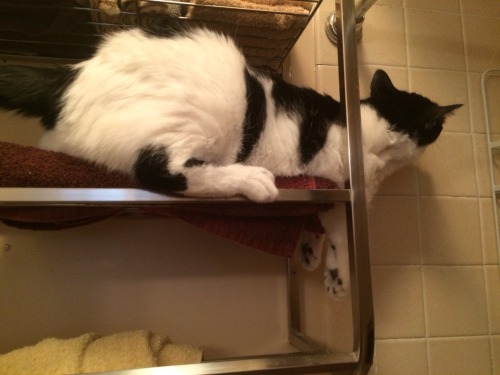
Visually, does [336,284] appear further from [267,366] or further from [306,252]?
[267,366]

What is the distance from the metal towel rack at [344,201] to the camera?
1.59 ft

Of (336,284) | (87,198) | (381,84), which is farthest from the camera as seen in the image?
(381,84)

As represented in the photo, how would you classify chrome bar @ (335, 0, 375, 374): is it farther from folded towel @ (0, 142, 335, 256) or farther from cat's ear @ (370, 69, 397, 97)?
cat's ear @ (370, 69, 397, 97)

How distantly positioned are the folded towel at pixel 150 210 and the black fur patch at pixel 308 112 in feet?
0.23

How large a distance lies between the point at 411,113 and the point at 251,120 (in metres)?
0.41

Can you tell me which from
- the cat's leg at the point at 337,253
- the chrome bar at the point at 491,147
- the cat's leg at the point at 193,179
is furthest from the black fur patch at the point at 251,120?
the chrome bar at the point at 491,147

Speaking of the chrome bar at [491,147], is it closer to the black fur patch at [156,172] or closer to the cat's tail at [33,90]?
the black fur patch at [156,172]

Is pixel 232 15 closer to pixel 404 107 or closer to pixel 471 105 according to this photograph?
pixel 404 107

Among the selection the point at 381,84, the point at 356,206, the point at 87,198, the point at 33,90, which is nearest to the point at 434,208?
the point at 381,84

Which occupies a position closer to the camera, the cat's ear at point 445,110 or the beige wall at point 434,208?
the cat's ear at point 445,110

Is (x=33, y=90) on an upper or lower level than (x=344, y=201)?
upper

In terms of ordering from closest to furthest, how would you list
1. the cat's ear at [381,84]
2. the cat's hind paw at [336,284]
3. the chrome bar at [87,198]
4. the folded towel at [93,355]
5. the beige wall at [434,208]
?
the chrome bar at [87,198] → the folded towel at [93,355] → the cat's hind paw at [336,284] → the cat's ear at [381,84] → the beige wall at [434,208]

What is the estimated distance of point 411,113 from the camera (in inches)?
30.7

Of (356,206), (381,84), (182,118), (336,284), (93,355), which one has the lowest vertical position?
(93,355)
